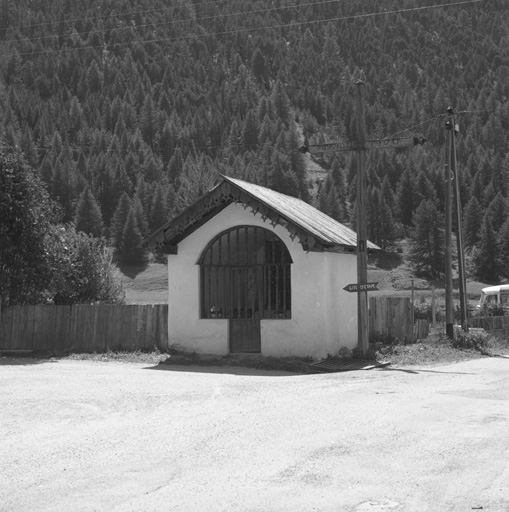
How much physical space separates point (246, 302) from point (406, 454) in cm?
1318

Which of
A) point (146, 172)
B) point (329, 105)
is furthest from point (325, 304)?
point (329, 105)

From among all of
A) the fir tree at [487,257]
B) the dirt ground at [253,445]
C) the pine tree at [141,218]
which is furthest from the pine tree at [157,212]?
the dirt ground at [253,445]

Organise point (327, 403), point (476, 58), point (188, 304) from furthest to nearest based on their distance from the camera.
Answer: point (476, 58) < point (188, 304) < point (327, 403)

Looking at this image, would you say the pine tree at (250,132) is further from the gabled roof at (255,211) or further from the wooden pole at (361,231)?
the wooden pole at (361,231)

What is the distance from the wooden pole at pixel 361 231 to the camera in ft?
66.1

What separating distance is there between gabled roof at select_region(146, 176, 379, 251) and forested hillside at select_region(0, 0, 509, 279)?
6524cm

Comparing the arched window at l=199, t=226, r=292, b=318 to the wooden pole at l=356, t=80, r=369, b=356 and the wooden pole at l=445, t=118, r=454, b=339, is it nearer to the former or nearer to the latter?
the wooden pole at l=356, t=80, r=369, b=356

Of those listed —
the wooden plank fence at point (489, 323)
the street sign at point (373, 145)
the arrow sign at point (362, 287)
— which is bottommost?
the wooden plank fence at point (489, 323)

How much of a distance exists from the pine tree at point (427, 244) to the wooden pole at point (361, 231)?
75843mm

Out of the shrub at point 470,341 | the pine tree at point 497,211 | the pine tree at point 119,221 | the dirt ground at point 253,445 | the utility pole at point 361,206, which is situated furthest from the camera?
the pine tree at point 119,221

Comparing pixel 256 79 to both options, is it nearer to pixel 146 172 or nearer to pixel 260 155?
pixel 260 155

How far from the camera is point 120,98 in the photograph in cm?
17312

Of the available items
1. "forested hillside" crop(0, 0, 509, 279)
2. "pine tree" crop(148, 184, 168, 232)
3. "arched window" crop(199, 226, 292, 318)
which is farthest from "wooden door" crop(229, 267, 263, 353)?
"pine tree" crop(148, 184, 168, 232)

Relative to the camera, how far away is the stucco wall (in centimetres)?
2073
